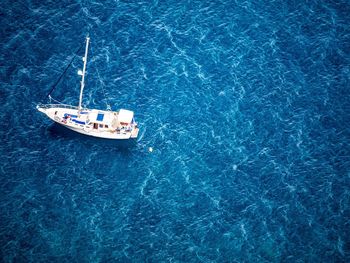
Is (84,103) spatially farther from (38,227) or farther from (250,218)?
(250,218)

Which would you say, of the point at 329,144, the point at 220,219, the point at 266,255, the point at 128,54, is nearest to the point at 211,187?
the point at 220,219

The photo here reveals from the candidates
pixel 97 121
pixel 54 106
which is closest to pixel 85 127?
pixel 97 121

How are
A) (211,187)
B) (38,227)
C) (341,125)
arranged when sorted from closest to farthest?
(38,227), (211,187), (341,125)

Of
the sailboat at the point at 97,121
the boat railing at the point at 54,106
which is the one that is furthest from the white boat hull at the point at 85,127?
the boat railing at the point at 54,106

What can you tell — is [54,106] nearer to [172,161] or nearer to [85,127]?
[85,127]

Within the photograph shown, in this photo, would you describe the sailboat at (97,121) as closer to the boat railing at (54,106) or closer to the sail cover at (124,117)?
the sail cover at (124,117)

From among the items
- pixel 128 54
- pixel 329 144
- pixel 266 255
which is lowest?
pixel 266 255
